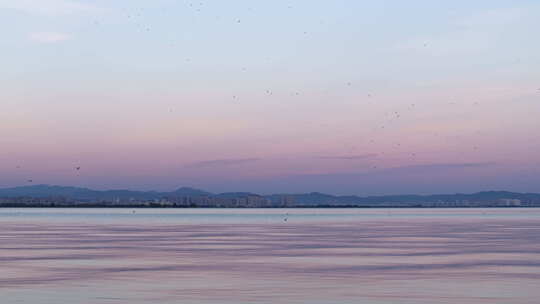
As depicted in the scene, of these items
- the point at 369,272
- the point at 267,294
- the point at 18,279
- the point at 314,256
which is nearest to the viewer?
the point at 267,294

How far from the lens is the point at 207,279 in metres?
23.0

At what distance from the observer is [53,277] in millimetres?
23250

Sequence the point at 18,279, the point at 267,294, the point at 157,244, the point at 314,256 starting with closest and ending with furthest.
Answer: the point at 267,294 < the point at 18,279 < the point at 314,256 < the point at 157,244

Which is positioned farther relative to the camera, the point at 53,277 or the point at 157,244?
the point at 157,244

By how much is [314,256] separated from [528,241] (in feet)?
43.5

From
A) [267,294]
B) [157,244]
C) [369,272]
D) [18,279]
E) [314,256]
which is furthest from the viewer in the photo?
[157,244]

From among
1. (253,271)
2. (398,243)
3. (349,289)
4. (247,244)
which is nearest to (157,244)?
(247,244)

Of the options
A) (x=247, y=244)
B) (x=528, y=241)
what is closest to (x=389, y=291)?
(x=247, y=244)

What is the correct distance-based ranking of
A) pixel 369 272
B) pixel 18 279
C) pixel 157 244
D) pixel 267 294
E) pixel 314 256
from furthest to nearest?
pixel 157 244 < pixel 314 256 < pixel 369 272 < pixel 18 279 < pixel 267 294

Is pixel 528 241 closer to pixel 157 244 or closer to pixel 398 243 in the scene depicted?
pixel 398 243

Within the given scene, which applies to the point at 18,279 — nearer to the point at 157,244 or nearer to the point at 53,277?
the point at 53,277

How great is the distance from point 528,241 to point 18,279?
23794 millimetres

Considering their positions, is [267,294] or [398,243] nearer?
[267,294]

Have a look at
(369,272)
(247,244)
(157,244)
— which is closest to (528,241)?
(247,244)
